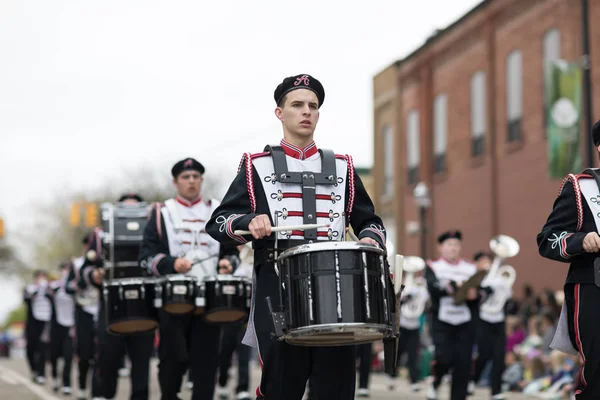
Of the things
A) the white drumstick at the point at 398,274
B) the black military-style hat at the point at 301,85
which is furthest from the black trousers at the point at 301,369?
the black military-style hat at the point at 301,85

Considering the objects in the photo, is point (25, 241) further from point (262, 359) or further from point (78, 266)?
point (262, 359)

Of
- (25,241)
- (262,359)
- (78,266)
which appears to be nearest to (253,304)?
(262,359)

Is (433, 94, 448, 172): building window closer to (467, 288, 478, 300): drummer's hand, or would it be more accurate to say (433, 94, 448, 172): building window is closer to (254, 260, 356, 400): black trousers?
(467, 288, 478, 300): drummer's hand

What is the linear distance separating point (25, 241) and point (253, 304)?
8640 centimetres

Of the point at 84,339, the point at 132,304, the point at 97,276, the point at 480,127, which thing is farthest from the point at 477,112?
the point at 132,304

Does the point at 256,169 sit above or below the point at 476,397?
above

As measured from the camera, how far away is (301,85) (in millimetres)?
7766

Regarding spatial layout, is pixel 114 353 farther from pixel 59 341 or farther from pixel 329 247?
pixel 59 341

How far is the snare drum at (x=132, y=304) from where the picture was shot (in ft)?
39.5

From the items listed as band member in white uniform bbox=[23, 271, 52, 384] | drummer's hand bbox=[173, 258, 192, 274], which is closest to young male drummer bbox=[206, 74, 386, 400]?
drummer's hand bbox=[173, 258, 192, 274]

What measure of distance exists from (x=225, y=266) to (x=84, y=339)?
6.74 metres

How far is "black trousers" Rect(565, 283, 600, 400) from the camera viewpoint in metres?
7.80

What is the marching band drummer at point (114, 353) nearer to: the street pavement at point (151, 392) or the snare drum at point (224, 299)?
the snare drum at point (224, 299)

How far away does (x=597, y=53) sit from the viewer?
31.6 metres
